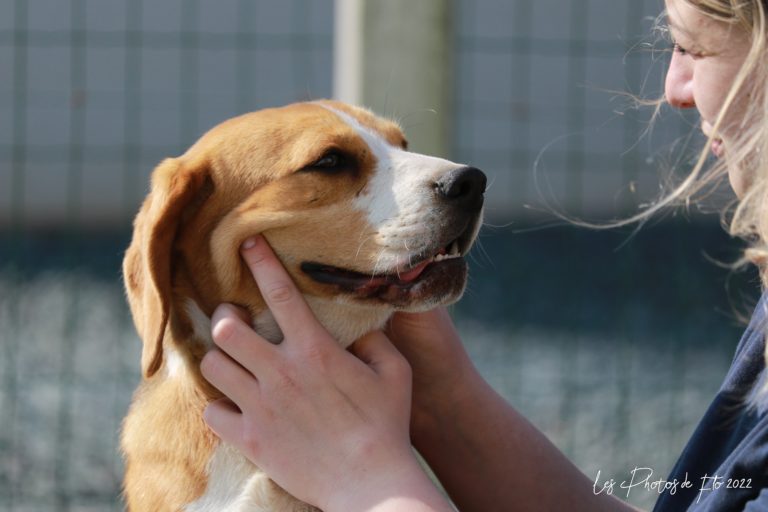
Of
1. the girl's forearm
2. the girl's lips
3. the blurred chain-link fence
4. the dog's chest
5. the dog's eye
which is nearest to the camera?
the girl's lips

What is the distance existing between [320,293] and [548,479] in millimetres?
593

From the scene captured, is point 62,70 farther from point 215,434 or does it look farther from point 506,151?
point 215,434

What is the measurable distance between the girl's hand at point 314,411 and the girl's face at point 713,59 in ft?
2.33

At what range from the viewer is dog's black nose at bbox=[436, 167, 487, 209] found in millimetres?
A: 2094

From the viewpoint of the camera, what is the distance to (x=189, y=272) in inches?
86.4

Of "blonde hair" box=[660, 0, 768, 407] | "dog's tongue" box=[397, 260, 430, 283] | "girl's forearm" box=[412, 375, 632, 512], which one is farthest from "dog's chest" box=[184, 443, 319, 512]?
"blonde hair" box=[660, 0, 768, 407]

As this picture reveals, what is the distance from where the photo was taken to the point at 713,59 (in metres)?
1.71

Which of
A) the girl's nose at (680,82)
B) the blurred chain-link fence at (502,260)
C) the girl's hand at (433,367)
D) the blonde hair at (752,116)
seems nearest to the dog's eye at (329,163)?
the girl's hand at (433,367)

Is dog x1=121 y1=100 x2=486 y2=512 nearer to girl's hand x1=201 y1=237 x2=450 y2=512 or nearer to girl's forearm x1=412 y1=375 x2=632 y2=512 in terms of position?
girl's hand x1=201 y1=237 x2=450 y2=512

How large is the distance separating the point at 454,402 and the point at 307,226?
1.54ft

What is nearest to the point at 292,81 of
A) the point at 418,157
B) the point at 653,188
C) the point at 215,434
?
the point at 653,188

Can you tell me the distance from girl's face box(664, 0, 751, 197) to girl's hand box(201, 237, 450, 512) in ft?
2.33

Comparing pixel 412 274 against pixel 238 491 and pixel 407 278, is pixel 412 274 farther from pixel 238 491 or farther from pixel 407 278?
pixel 238 491

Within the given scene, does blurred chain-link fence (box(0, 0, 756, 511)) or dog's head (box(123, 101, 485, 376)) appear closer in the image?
dog's head (box(123, 101, 485, 376))
